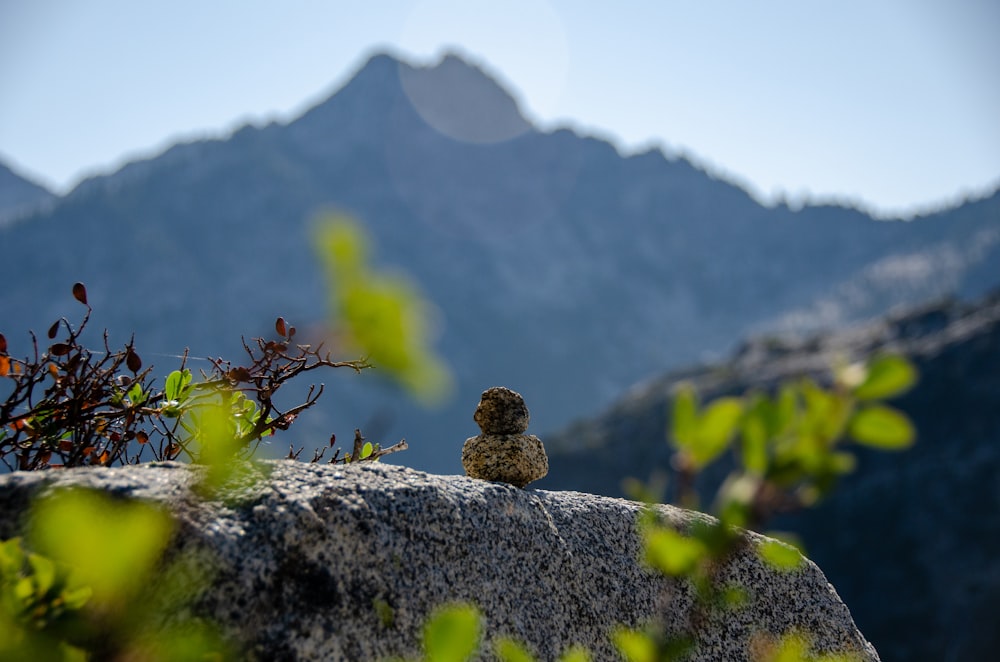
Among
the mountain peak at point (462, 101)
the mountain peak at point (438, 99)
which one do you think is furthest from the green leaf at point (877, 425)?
the mountain peak at point (462, 101)

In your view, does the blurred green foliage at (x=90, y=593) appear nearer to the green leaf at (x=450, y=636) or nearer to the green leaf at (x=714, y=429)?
the green leaf at (x=450, y=636)

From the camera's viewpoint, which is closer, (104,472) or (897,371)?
(897,371)

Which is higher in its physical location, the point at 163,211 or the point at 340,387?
the point at 163,211

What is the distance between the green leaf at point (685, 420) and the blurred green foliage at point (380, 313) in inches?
7.8

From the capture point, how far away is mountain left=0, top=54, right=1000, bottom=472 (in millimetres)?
113250

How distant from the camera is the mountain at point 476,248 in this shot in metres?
113

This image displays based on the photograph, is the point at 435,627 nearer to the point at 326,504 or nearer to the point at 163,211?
the point at 326,504

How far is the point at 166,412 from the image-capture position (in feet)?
7.24

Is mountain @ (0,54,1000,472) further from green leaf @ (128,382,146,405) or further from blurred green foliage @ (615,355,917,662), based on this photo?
blurred green foliage @ (615,355,917,662)

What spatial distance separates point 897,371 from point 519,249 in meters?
136

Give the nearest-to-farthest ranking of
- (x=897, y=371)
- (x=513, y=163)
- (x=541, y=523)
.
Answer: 1. (x=897, y=371)
2. (x=541, y=523)
3. (x=513, y=163)

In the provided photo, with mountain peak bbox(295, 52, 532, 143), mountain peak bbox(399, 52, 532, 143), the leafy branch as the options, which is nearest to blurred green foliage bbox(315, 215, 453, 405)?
the leafy branch

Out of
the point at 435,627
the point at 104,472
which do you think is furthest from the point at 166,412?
the point at 435,627

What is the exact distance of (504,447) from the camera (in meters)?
2.84
